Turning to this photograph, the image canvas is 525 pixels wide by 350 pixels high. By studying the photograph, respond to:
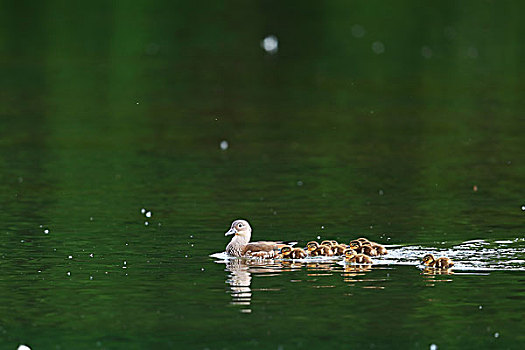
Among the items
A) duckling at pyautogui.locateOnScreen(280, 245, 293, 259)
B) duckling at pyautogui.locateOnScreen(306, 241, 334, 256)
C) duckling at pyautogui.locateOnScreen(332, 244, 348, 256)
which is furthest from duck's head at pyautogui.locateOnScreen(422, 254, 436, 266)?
duckling at pyautogui.locateOnScreen(280, 245, 293, 259)

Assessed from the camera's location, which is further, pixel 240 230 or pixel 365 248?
pixel 240 230

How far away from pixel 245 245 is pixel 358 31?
1146 inches

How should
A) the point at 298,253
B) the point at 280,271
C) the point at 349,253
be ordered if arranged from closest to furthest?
the point at 280,271, the point at 349,253, the point at 298,253

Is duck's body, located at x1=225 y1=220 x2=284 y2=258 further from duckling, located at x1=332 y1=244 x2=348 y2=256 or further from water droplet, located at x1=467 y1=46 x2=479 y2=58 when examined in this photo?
water droplet, located at x1=467 y1=46 x2=479 y2=58

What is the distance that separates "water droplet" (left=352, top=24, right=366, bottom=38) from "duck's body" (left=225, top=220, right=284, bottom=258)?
90.0 feet

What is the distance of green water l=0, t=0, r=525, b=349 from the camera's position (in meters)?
12.1

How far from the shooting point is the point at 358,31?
43.5m

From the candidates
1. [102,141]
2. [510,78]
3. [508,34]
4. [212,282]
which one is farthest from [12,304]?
[508,34]

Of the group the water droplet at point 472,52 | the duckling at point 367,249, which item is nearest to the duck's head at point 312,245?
the duckling at point 367,249

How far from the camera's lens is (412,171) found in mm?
21125

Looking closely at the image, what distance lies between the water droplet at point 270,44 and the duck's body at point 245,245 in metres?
22.7

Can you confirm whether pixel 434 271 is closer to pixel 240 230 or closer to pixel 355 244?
pixel 355 244

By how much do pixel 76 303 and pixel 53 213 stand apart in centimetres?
516

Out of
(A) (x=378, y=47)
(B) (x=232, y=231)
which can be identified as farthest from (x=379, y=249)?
(A) (x=378, y=47)
